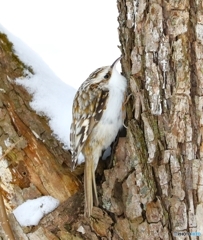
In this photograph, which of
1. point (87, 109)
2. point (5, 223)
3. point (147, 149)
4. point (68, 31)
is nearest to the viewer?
point (147, 149)

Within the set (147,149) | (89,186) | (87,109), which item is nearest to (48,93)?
(87,109)

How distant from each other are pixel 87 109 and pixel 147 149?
611mm

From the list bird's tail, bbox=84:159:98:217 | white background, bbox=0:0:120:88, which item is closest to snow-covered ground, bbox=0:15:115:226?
bird's tail, bbox=84:159:98:217

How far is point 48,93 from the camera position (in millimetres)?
2529

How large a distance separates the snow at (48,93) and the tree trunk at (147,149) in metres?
0.11

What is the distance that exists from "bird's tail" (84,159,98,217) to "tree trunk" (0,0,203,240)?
0.09 feet

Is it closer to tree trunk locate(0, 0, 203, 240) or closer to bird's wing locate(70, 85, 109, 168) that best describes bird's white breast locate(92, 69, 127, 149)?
bird's wing locate(70, 85, 109, 168)

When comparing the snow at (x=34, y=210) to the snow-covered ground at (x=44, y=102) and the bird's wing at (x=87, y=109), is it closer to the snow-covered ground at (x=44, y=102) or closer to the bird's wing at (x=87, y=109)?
the snow-covered ground at (x=44, y=102)

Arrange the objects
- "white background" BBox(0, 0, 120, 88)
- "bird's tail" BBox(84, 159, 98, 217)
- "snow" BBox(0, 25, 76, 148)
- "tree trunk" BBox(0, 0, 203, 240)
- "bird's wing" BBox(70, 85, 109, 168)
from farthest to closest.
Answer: "white background" BBox(0, 0, 120, 88) → "bird's wing" BBox(70, 85, 109, 168) → "snow" BBox(0, 25, 76, 148) → "bird's tail" BBox(84, 159, 98, 217) → "tree trunk" BBox(0, 0, 203, 240)

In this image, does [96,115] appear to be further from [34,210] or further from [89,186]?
[34,210]

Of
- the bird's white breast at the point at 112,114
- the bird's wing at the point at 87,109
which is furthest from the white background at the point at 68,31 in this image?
the bird's white breast at the point at 112,114

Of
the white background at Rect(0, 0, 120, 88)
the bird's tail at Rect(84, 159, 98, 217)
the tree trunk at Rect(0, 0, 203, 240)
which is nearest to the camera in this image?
the tree trunk at Rect(0, 0, 203, 240)

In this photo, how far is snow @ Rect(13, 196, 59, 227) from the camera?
2.27m

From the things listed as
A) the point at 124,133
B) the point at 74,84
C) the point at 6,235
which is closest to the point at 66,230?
the point at 6,235
